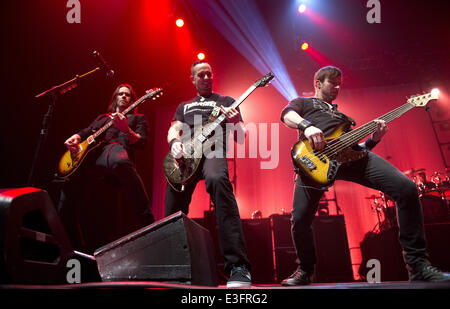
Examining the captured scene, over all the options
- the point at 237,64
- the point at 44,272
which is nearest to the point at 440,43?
the point at 237,64

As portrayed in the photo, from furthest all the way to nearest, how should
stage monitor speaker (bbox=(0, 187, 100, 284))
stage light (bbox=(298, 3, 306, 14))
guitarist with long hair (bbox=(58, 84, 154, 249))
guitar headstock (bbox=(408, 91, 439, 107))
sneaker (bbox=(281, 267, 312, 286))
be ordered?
stage light (bbox=(298, 3, 306, 14)), guitarist with long hair (bbox=(58, 84, 154, 249)), guitar headstock (bbox=(408, 91, 439, 107)), sneaker (bbox=(281, 267, 312, 286)), stage monitor speaker (bbox=(0, 187, 100, 284))

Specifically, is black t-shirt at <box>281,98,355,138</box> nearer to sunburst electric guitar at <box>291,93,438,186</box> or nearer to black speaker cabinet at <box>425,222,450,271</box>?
sunburst electric guitar at <box>291,93,438,186</box>

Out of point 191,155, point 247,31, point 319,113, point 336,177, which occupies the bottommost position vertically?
point 336,177

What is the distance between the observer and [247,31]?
7.17m

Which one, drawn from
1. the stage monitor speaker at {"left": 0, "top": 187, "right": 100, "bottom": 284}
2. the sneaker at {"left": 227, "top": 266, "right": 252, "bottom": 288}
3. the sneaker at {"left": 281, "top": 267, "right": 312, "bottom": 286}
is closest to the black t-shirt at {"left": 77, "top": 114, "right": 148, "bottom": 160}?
the stage monitor speaker at {"left": 0, "top": 187, "right": 100, "bottom": 284}

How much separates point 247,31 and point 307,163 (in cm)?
578

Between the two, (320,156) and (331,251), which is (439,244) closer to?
(331,251)

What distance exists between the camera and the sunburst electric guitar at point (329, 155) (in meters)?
2.33

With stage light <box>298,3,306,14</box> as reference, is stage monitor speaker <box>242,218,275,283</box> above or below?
below

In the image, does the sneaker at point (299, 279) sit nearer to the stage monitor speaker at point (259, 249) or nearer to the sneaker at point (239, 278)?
the sneaker at point (239, 278)

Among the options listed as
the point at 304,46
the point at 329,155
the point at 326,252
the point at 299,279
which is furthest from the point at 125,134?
the point at 304,46

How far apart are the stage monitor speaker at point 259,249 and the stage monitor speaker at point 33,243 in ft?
12.5

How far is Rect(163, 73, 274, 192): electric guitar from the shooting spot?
2596mm

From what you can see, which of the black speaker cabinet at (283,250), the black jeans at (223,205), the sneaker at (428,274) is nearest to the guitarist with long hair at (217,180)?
the black jeans at (223,205)
